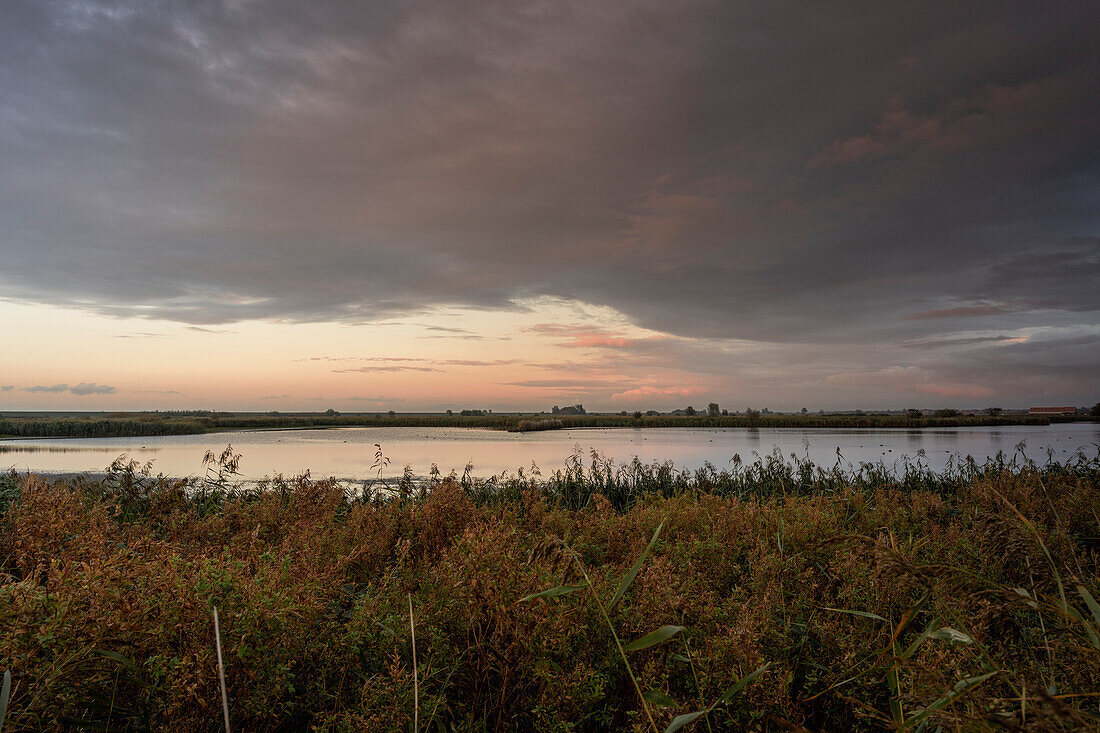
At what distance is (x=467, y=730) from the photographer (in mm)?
1891

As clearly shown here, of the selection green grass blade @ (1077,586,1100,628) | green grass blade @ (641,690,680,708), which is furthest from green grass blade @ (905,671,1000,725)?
green grass blade @ (641,690,680,708)

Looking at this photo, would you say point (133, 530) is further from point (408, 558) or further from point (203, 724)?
point (203, 724)

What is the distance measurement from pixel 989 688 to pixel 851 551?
117 cm

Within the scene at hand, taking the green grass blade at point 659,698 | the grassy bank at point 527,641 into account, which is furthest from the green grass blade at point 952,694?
the green grass blade at point 659,698

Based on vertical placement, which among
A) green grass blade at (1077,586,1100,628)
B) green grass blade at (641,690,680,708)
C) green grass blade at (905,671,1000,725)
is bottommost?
green grass blade at (641,690,680,708)

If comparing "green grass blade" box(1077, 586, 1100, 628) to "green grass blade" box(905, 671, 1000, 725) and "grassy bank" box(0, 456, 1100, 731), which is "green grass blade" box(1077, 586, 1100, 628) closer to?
"grassy bank" box(0, 456, 1100, 731)

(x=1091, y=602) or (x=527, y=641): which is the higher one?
(x=1091, y=602)

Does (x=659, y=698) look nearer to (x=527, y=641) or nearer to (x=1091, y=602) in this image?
(x=527, y=641)

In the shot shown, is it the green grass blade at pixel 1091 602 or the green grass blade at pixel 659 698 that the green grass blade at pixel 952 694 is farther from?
the green grass blade at pixel 659 698

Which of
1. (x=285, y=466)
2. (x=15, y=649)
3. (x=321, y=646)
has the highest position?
(x=15, y=649)

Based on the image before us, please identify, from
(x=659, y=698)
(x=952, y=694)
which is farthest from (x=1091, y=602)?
(x=659, y=698)

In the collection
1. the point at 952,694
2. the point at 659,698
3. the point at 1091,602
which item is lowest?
the point at 659,698

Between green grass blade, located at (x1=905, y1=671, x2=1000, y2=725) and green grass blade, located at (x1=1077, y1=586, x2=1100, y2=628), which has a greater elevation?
green grass blade, located at (x1=1077, y1=586, x2=1100, y2=628)

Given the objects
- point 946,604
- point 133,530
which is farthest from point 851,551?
point 133,530
